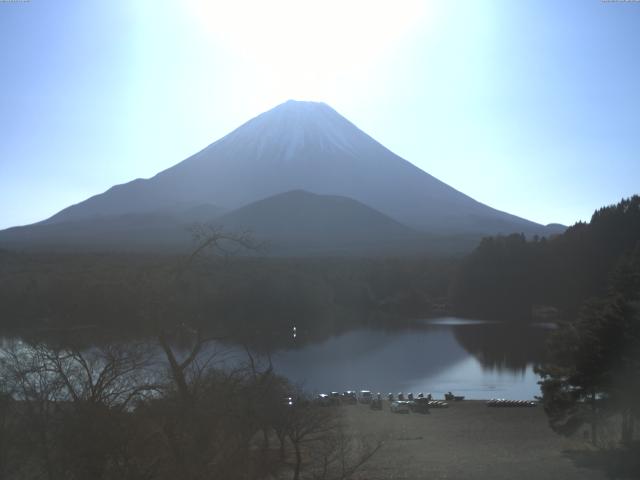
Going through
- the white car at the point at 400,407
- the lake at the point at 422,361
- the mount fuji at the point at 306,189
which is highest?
the mount fuji at the point at 306,189

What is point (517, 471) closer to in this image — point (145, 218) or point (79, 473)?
point (79, 473)

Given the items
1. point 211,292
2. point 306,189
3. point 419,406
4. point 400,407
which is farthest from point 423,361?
point 306,189

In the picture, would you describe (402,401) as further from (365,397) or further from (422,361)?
(422,361)

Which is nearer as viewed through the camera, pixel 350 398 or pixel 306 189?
pixel 350 398

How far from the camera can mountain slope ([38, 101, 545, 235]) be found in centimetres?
6431

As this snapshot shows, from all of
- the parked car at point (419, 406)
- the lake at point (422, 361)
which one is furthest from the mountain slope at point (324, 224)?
the parked car at point (419, 406)

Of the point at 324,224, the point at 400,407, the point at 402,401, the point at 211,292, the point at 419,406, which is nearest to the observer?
the point at 211,292

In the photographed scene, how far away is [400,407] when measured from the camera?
1172 centimetres

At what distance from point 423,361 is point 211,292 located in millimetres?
10682

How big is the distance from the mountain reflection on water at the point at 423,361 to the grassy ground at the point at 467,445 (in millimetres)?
2184

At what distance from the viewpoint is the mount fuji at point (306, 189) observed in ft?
190

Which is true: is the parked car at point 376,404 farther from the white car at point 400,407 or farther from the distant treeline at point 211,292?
the distant treeline at point 211,292

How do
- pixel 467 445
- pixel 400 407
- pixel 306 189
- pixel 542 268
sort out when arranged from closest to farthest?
pixel 467 445 → pixel 400 407 → pixel 542 268 → pixel 306 189

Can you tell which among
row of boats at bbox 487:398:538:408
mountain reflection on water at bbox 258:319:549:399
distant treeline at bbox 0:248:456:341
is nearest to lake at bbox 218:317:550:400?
mountain reflection on water at bbox 258:319:549:399
